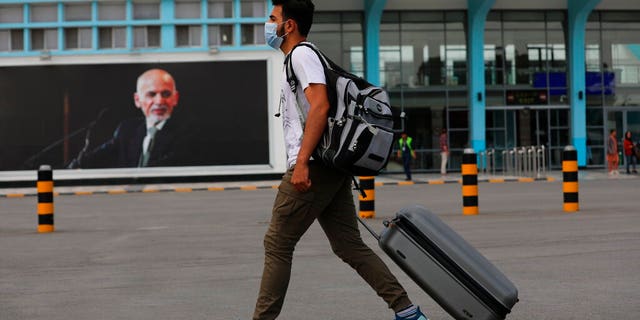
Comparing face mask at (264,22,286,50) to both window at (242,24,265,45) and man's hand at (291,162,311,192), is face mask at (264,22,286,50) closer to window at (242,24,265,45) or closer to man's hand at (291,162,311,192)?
man's hand at (291,162,311,192)

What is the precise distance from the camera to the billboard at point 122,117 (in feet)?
99.5

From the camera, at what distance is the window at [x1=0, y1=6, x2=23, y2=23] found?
30.7 metres

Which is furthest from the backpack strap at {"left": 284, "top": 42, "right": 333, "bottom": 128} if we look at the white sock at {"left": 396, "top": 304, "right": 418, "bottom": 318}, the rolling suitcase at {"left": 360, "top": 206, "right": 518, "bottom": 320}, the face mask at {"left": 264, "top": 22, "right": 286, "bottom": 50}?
the white sock at {"left": 396, "top": 304, "right": 418, "bottom": 318}

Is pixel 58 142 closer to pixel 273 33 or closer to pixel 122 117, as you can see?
pixel 122 117

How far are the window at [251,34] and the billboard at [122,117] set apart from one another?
0.67m

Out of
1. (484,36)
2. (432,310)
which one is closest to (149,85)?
(484,36)

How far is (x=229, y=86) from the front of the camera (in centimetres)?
3048

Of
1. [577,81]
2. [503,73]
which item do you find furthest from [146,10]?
[577,81]

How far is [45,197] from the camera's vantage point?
494 inches

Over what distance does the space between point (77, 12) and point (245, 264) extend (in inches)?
943

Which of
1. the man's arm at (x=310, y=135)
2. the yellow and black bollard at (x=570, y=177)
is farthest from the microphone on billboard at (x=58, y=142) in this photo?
A: the man's arm at (x=310, y=135)

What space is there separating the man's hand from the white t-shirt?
0.15 metres

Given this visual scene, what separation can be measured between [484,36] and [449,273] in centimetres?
3320

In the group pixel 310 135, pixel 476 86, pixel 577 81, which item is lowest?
pixel 310 135
